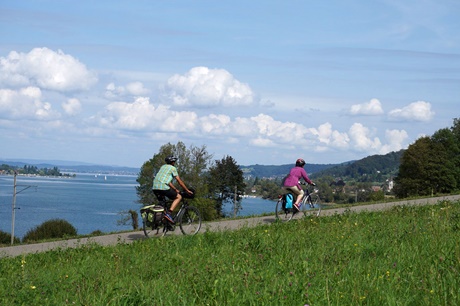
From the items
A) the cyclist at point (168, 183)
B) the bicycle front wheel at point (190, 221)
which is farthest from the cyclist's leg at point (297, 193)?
the cyclist at point (168, 183)

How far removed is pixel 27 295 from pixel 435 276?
4.40 metres

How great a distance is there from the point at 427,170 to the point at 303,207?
2241 inches

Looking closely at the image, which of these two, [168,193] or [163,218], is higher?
[168,193]

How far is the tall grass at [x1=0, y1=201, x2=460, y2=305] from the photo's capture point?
6297mm

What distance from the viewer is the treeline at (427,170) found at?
232 ft

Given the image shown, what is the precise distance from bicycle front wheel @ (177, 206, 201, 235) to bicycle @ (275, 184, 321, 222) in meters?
2.39

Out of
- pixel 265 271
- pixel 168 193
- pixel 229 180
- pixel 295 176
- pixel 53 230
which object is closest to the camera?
pixel 265 271

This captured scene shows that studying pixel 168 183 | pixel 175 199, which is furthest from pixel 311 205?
pixel 168 183

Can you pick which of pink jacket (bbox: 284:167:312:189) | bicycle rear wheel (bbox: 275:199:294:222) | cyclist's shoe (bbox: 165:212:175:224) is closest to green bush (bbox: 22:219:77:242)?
bicycle rear wheel (bbox: 275:199:294:222)

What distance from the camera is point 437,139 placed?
78812 millimetres

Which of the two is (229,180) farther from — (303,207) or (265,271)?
(265,271)

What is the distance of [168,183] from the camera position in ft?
50.0

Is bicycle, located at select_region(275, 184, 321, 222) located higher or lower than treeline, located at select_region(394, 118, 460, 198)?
lower

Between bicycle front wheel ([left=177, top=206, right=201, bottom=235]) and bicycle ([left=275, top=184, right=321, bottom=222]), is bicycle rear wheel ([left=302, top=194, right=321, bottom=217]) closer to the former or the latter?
bicycle ([left=275, top=184, right=321, bottom=222])
